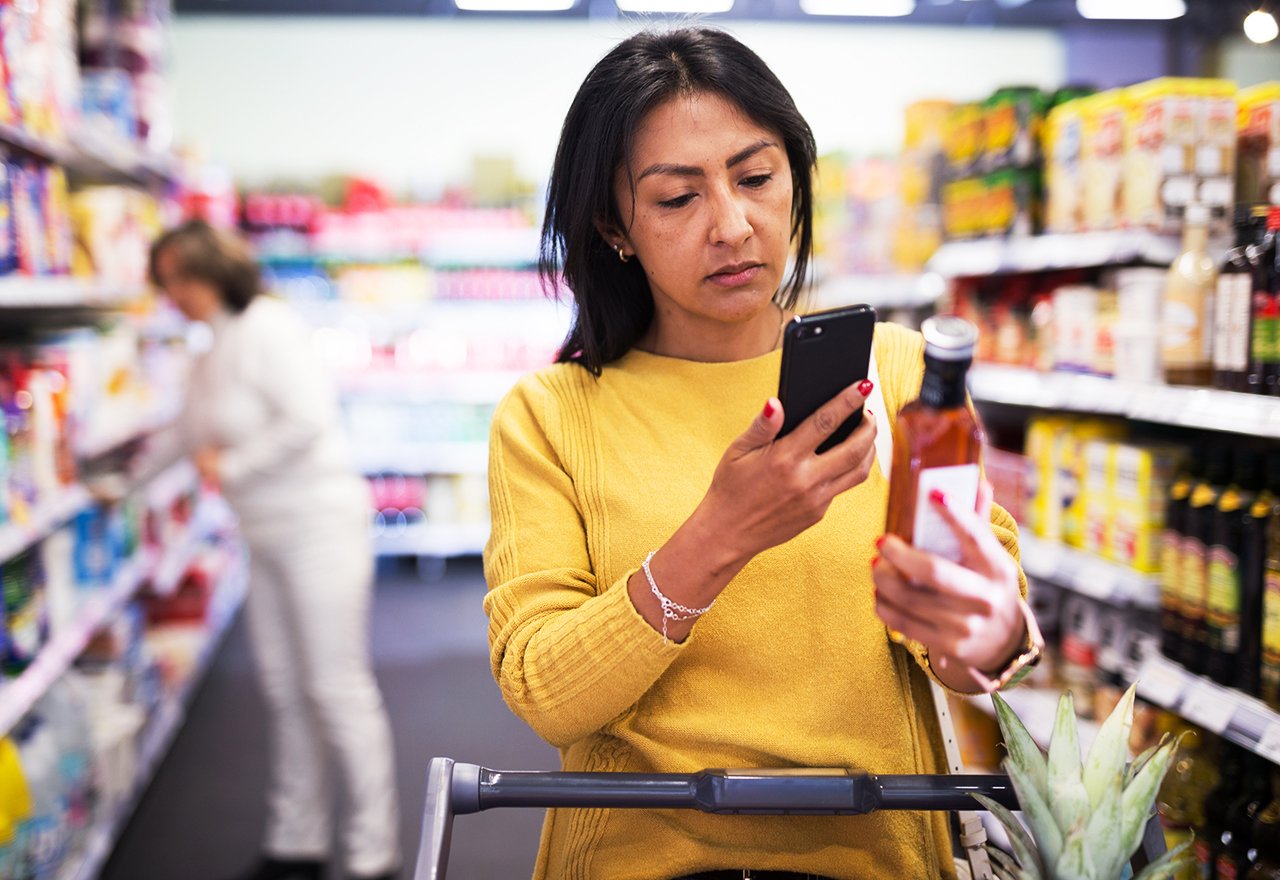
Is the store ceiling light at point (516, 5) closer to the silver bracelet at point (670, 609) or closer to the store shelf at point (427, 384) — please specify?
the store shelf at point (427, 384)

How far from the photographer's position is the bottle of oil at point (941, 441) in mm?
853

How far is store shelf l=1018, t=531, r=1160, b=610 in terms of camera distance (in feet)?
7.72

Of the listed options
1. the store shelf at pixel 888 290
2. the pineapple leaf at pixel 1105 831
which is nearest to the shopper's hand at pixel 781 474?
the pineapple leaf at pixel 1105 831

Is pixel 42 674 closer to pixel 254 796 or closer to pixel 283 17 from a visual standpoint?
pixel 254 796

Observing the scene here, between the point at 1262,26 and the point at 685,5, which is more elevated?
the point at 685,5

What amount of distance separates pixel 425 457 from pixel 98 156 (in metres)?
3.71

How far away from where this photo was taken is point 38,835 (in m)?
2.46

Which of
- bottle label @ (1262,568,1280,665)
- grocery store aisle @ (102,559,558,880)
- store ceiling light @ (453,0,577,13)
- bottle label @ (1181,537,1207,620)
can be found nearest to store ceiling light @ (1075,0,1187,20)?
store ceiling light @ (453,0,577,13)

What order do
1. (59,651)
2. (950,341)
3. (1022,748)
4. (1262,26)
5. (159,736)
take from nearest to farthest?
(950,341) → (1022,748) → (1262,26) → (59,651) → (159,736)

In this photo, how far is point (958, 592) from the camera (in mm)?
861

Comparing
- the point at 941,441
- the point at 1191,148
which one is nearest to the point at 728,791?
the point at 941,441

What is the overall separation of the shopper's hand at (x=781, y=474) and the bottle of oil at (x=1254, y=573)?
1201 mm

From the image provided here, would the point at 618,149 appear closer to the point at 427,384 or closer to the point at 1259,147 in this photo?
the point at 1259,147

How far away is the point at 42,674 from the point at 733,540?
2.12 meters
